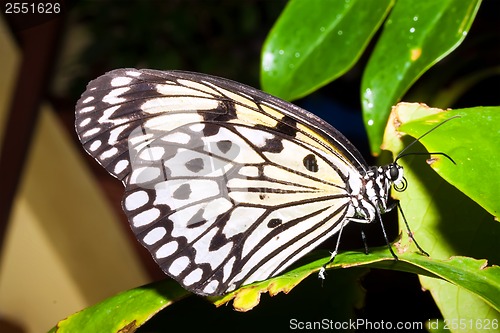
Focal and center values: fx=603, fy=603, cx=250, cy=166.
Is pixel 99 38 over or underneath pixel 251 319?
over

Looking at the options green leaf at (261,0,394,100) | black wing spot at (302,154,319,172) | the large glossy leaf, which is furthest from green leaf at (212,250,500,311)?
green leaf at (261,0,394,100)

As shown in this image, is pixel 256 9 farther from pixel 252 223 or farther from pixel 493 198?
pixel 493 198

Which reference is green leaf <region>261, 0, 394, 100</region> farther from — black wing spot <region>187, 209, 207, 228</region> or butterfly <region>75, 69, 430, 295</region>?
black wing spot <region>187, 209, 207, 228</region>

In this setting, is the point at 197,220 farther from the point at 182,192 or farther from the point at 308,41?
the point at 308,41

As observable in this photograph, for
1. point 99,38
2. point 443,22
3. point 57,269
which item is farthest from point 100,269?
point 443,22

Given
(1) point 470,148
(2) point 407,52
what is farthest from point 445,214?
(2) point 407,52
